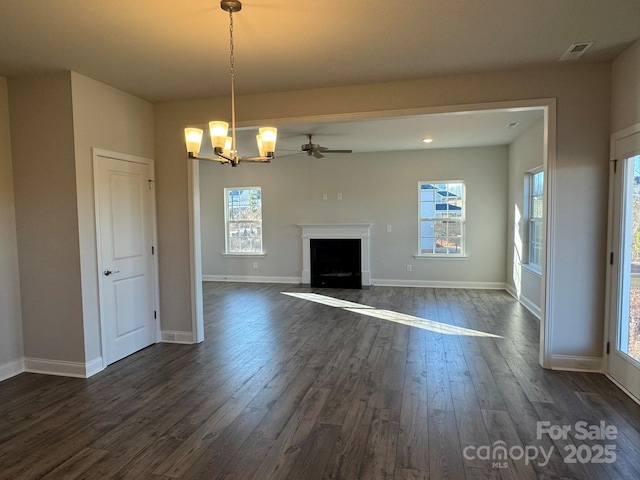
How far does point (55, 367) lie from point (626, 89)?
5366 millimetres

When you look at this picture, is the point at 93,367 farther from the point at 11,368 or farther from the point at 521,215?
the point at 521,215

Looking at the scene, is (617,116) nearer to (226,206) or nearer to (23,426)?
(23,426)

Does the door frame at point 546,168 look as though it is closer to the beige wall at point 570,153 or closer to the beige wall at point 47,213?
the beige wall at point 570,153

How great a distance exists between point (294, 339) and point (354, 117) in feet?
8.16

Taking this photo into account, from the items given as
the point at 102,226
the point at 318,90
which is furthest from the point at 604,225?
the point at 102,226

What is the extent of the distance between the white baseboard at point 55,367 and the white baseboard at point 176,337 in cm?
100

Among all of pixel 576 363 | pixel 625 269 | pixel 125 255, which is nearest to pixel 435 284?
pixel 576 363

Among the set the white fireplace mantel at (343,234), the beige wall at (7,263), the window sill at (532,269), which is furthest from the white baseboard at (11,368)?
the window sill at (532,269)

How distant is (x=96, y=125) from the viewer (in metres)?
3.57

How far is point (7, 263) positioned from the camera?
11.4ft

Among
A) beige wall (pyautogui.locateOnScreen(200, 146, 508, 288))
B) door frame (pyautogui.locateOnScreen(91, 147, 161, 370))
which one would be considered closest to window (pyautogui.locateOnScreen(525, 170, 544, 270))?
beige wall (pyautogui.locateOnScreen(200, 146, 508, 288))

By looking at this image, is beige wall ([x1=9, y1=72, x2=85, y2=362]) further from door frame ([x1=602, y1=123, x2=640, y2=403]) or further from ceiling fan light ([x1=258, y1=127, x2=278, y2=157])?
door frame ([x1=602, y1=123, x2=640, y2=403])

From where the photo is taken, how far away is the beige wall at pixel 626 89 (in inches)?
113

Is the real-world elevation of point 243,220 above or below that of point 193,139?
below
